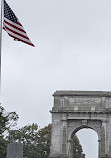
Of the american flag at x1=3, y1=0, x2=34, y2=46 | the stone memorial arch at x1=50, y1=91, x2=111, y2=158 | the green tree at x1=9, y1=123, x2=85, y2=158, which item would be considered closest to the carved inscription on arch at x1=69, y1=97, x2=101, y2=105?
the stone memorial arch at x1=50, y1=91, x2=111, y2=158

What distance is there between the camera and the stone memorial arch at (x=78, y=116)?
2395 inches

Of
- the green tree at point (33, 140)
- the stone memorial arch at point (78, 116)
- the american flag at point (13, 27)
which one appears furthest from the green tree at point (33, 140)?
the american flag at point (13, 27)

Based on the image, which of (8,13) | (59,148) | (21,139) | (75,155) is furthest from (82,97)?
(8,13)

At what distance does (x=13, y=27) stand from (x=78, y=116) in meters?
41.3

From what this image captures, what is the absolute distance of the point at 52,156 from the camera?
59.8 metres

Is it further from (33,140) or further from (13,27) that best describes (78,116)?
(13,27)

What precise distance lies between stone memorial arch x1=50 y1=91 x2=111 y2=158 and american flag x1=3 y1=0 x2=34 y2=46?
40.6 m

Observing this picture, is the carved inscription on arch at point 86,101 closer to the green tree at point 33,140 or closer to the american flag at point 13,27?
the green tree at point 33,140

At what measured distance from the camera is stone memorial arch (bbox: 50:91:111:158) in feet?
200

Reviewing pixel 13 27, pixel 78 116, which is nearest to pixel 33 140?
pixel 78 116

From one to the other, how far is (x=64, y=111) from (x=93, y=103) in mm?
3604

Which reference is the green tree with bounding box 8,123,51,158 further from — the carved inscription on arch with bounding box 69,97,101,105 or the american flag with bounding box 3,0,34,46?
the american flag with bounding box 3,0,34,46

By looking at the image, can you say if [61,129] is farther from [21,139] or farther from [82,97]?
[21,139]

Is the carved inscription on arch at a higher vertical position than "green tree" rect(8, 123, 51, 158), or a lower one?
higher
